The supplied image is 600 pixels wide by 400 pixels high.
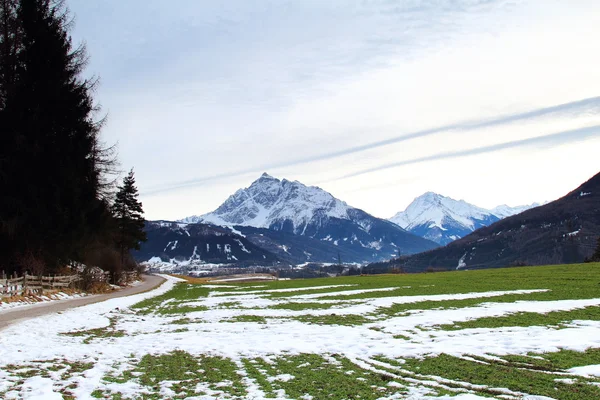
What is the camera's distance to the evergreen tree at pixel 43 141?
96.0 feet

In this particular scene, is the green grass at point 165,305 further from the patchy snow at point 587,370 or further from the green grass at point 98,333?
the patchy snow at point 587,370

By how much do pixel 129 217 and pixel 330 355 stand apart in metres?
65.1

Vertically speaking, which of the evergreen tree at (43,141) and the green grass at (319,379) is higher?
the evergreen tree at (43,141)

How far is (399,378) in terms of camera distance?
25.6 ft

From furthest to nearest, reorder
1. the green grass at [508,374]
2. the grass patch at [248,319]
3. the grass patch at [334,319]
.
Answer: the grass patch at [248,319]
the grass patch at [334,319]
the green grass at [508,374]

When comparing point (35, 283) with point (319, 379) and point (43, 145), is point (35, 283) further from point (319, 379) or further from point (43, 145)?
point (319, 379)

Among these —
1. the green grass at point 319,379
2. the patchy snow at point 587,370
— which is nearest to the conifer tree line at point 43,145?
the green grass at point 319,379

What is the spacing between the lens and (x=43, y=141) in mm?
30422

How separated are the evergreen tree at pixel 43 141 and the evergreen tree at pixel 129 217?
33.9 meters

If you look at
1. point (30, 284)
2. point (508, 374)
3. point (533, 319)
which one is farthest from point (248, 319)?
Answer: point (30, 284)

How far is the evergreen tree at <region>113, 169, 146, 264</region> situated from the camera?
67.6 m

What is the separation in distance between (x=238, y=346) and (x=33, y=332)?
25.6 feet

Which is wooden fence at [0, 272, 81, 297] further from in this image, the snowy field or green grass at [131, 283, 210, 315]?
the snowy field

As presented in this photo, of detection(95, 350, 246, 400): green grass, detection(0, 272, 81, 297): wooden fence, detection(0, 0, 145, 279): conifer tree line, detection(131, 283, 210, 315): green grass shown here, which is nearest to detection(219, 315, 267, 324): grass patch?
detection(131, 283, 210, 315): green grass
